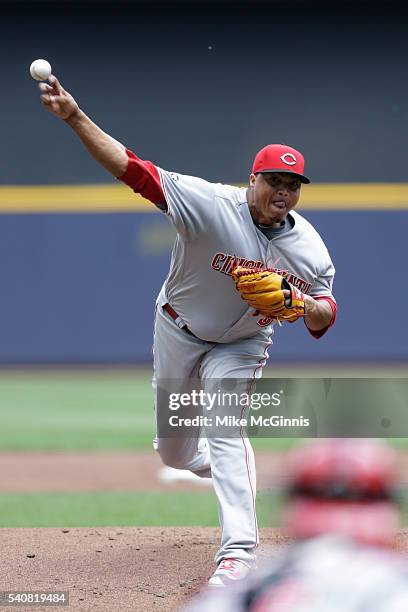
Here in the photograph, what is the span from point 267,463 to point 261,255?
12.3 feet

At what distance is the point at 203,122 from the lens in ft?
50.2

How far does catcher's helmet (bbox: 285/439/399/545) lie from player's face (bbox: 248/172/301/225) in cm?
251

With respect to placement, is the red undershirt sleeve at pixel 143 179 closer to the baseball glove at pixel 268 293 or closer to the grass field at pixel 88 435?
the baseball glove at pixel 268 293

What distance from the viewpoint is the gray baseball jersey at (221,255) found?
3713 mm

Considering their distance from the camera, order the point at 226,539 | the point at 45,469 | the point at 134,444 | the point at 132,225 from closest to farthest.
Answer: the point at 226,539
the point at 45,469
the point at 134,444
the point at 132,225

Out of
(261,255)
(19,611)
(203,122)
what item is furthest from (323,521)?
(203,122)

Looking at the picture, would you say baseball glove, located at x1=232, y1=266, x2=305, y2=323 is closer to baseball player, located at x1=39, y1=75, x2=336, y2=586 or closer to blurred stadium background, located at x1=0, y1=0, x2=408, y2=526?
baseball player, located at x1=39, y1=75, x2=336, y2=586

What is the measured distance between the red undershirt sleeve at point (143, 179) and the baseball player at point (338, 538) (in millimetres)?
2307

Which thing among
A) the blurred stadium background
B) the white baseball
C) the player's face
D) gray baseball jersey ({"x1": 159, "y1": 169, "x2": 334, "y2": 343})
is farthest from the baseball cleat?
the blurred stadium background

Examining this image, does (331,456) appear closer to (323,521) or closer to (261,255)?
(323,521)

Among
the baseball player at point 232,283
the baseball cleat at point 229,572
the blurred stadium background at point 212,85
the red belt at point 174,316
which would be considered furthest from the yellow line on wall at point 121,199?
the baseball cleat at point 229,572

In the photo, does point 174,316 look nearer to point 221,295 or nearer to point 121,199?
point 221,295

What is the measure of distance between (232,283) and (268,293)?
30 cm

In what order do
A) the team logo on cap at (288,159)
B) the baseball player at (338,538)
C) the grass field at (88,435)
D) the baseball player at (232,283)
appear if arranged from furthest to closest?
the grass field at (88,435), the team logo on cap at (288,159), the baseball player at (232,283), the baseball player at (338,538)
